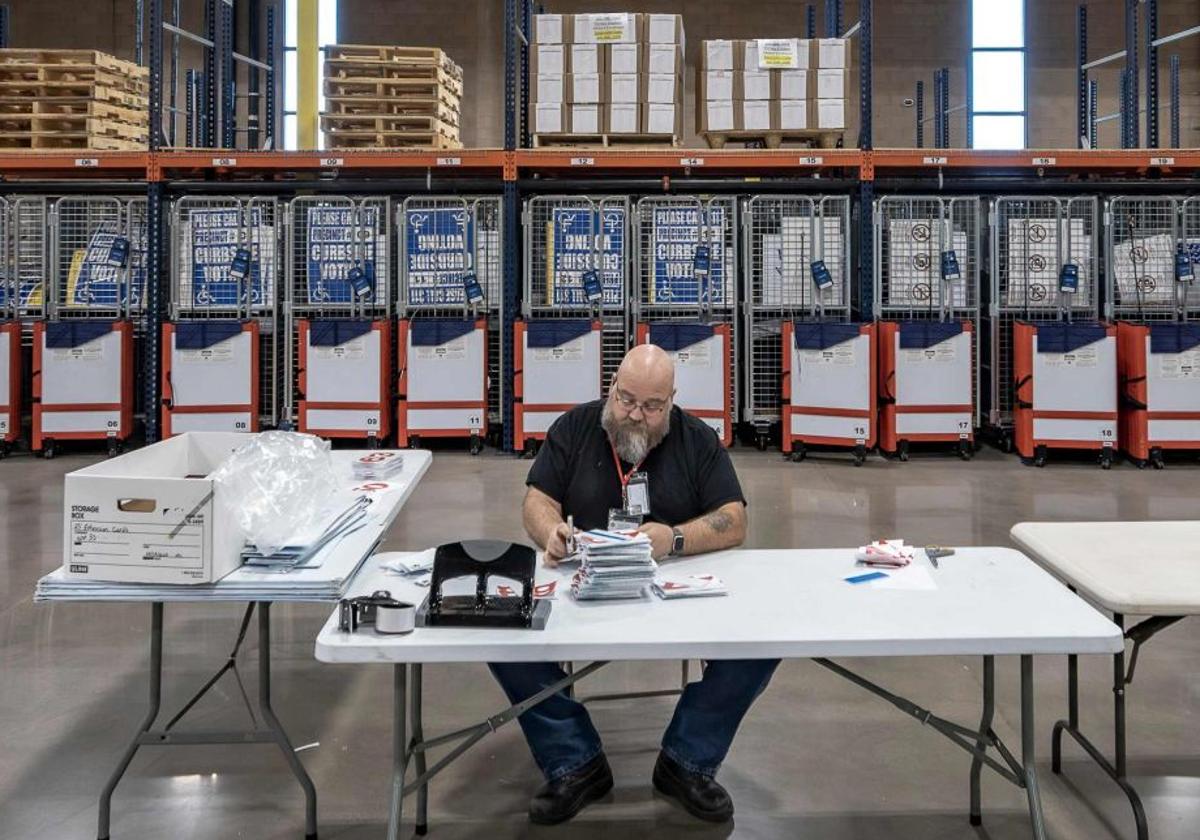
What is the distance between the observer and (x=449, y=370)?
30.8ft

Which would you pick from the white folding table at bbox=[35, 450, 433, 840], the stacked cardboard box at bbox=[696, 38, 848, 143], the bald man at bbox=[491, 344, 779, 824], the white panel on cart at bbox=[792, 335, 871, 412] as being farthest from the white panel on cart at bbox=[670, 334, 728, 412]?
the bald man at bbox=[491, 344, 779, 824]

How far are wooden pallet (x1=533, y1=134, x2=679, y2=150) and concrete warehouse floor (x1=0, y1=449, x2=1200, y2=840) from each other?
5540 mm

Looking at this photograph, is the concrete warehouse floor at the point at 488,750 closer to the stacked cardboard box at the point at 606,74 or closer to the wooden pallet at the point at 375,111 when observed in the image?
the wooden pallet at the point at 375,111

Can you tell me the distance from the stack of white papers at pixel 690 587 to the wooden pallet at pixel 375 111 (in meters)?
7.67

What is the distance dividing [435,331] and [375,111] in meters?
2.02

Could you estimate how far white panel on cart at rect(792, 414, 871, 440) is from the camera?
9.01 metres

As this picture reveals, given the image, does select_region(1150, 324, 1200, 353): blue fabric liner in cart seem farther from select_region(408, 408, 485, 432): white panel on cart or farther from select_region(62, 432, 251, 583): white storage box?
select_region(62, 432, 251, 583): white storage box

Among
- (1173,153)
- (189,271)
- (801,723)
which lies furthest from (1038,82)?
(801,723)

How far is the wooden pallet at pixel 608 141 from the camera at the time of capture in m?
9.43

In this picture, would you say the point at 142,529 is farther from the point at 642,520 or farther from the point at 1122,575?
the point at 1122,575

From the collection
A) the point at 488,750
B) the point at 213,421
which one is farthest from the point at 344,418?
the point at 488,750

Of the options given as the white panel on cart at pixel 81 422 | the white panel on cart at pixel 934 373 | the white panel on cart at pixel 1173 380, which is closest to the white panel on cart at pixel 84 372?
the white panel on cart at pixel 81 422

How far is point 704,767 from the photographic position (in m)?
2.98

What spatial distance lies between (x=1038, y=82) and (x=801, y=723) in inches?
593
